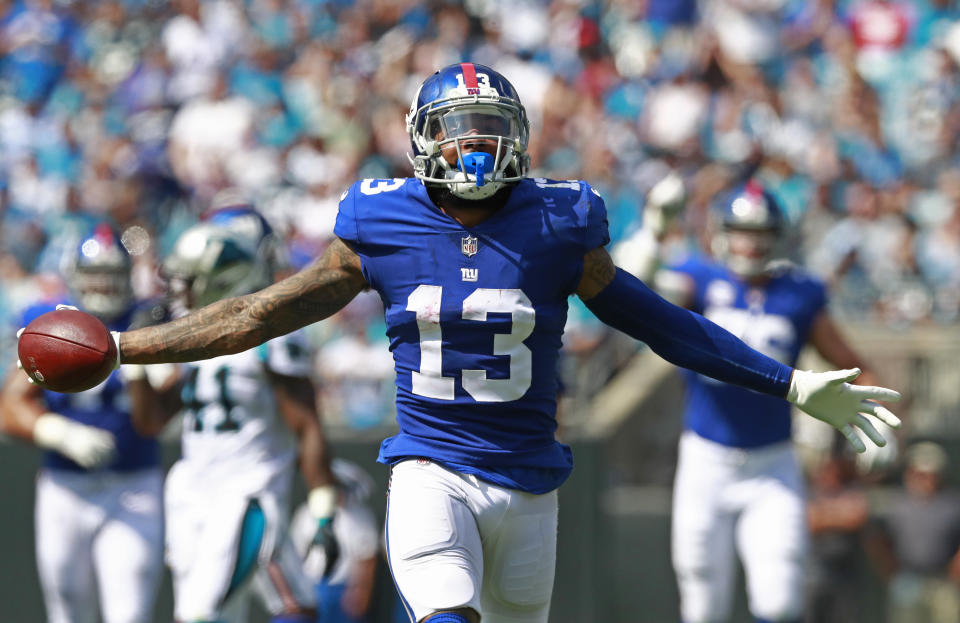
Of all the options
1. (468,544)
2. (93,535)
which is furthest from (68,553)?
(468,544)

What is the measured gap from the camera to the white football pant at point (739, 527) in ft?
19.3

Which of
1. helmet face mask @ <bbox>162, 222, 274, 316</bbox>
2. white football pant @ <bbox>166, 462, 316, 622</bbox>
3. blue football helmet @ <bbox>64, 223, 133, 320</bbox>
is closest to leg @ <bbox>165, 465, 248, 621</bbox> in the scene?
white football pant @ <bbox>166, 462, 316, 622</bbox>

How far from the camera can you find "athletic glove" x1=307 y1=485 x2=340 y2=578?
5.36m

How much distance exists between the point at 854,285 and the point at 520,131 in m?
6.53

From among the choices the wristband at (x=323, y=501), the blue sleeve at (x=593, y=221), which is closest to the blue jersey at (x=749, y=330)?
the wristband at (x=323, y=501)

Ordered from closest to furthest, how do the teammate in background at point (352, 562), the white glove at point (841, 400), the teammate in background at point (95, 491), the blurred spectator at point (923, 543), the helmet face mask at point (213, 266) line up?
the white glove at point (841, 400) < the helmet face mask at point (213, 266) < the teammate in background at point (95, 491) < the teammate in background at point (352, 562) < the blurred spectator at point (923, 543)

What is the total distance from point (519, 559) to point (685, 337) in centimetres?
73

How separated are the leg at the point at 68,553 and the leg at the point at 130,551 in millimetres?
67

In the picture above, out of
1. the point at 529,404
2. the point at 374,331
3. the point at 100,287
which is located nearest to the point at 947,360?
the point at 374,331

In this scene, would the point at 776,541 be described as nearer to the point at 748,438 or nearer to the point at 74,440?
the point at 748,438

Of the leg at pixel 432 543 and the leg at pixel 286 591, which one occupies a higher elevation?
the leg at pixel 432 543

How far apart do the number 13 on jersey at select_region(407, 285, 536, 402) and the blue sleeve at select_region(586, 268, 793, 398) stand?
0.26 metres

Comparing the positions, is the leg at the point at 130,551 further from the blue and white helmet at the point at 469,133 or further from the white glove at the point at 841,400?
the white glove at the point at 841,400

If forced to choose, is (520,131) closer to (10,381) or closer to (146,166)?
(10,381)
